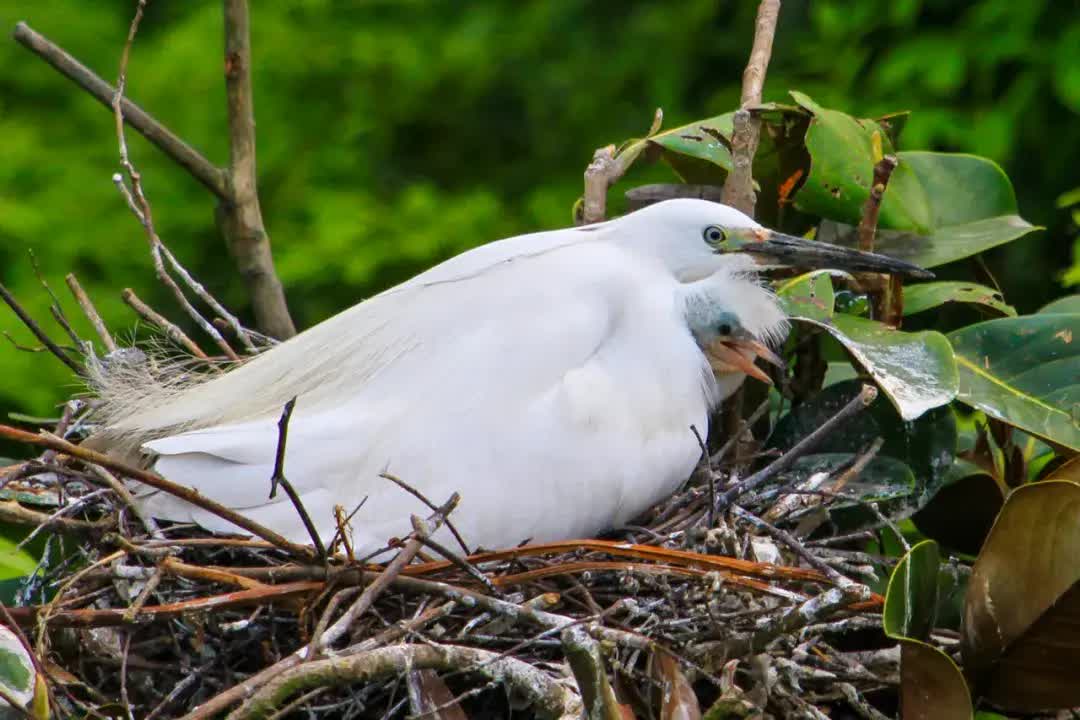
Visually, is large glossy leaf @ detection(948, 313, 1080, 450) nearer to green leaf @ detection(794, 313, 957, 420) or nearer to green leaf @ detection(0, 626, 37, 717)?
green leaf @ detection(794, 313, 957, 420)

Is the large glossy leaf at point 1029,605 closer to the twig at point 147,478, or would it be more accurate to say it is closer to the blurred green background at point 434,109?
the twig at point 147,478

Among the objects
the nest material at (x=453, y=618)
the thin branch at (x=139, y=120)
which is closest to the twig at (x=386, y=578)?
the nest material at (x=453, y=618)

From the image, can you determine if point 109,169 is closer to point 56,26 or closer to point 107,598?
point 56,26

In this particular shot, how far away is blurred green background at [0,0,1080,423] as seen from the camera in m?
3.44

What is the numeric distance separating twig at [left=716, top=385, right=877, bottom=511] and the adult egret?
0.40ft

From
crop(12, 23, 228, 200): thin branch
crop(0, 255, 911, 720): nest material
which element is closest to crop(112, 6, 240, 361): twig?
crop(12, 23, 228, 200): thin branch

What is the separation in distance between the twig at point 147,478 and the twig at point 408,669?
0.61ft

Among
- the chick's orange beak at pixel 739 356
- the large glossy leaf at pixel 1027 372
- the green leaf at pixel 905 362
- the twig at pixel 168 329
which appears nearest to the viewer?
the green leaf at pixel 905 362

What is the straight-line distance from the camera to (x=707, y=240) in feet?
7.04

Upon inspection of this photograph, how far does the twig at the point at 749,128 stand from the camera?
6.75 feet

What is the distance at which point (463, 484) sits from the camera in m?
1.81

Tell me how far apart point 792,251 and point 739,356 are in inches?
6.8

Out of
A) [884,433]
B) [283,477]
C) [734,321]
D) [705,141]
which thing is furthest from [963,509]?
[283,477]

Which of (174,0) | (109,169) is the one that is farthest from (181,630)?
(174,0)
